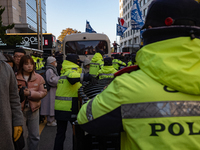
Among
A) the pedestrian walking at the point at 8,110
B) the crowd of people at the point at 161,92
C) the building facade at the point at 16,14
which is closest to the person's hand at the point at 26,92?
the pedestrian walking at the point at 8,110

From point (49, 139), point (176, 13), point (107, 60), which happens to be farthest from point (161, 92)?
point (107, 60)

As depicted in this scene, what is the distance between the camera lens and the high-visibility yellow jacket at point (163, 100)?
44.1 inches

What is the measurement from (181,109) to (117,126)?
15.8 inches

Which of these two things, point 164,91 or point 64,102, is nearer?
point 164,91

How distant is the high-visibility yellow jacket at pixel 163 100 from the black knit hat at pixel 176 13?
134mm

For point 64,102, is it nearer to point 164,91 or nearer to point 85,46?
point 164,91

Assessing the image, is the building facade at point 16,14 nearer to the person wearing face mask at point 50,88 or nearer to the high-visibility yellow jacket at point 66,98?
the person wearing face mask at point 50,88

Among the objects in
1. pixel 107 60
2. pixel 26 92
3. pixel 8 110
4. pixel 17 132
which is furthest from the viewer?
pixel 107 60

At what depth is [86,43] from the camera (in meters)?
10.5

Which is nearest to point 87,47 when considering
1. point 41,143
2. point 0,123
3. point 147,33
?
point 41,143

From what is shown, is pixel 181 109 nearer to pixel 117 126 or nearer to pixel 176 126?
pixel 176 126

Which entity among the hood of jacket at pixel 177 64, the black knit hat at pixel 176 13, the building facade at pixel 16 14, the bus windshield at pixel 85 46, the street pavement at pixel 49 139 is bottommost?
the street pavement at pixel 49 139

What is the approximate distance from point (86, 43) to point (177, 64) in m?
9.58

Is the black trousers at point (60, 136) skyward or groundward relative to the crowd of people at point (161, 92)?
groundward
